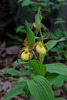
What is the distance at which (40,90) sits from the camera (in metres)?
0.94

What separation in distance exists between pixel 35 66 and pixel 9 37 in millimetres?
2493

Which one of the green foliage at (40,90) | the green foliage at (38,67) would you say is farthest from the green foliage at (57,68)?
the green foliage at (40,90)

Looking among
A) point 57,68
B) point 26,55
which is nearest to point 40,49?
point 26,55

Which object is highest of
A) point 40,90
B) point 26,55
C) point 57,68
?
point 26,55

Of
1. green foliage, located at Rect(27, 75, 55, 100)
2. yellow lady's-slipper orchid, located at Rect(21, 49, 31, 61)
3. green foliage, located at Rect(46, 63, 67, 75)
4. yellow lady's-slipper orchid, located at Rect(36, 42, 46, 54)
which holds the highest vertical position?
yellow lady's-slipper orchid, located at Rect(36, 42, 46, 54)

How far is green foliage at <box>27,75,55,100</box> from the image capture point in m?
0.92

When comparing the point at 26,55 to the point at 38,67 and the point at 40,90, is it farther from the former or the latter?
the point at 40,90

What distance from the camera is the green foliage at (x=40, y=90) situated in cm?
92

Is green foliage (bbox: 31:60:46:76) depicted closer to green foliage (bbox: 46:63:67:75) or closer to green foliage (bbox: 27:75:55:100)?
green foliage (bbox: 46:63:67:75)

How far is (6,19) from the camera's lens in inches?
148

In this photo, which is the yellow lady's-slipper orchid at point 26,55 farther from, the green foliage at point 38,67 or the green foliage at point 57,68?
the green foliage at point 57,68

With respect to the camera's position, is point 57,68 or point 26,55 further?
point 57,68

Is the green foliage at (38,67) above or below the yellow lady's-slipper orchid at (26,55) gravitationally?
below

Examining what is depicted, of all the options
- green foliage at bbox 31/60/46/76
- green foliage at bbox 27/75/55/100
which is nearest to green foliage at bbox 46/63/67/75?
green foliage at bbox 31/60/46/76
